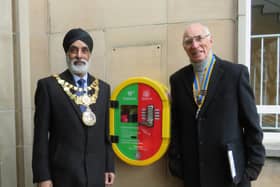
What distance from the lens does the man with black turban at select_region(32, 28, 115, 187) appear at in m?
1.82

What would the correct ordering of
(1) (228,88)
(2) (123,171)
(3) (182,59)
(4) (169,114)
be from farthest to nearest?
(2) (123,171), (3) (182,59), (4) (169,114), (1) (228,88)

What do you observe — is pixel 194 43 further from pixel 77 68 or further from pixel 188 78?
pixel 77 68

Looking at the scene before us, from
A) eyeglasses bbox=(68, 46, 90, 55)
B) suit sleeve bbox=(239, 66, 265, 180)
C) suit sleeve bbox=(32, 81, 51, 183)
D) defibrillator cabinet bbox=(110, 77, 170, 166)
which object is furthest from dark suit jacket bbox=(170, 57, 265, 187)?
suit sleeve bbox=(32, 81, 51, 183)

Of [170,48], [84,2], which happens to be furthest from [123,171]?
[84,2]

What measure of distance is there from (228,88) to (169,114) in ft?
1.87

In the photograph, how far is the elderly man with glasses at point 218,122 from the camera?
1.76 m

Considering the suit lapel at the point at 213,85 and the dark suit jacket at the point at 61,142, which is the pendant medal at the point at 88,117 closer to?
the dark suit jacket at the point at 61,142

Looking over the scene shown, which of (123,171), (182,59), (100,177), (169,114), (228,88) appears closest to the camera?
(228,88)

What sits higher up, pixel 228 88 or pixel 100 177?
pixel 228 88

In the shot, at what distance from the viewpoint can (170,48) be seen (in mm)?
2428

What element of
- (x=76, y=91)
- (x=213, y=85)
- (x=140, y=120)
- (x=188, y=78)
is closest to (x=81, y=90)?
(x=76, y=91)

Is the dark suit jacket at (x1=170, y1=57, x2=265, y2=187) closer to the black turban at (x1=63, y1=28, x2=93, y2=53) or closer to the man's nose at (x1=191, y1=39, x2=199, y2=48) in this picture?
the man's nose at (x1=191, y1=39, x2=199, y2=48)

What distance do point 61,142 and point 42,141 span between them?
13 centimetres

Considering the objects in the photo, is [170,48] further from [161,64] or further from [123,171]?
[123,171]
